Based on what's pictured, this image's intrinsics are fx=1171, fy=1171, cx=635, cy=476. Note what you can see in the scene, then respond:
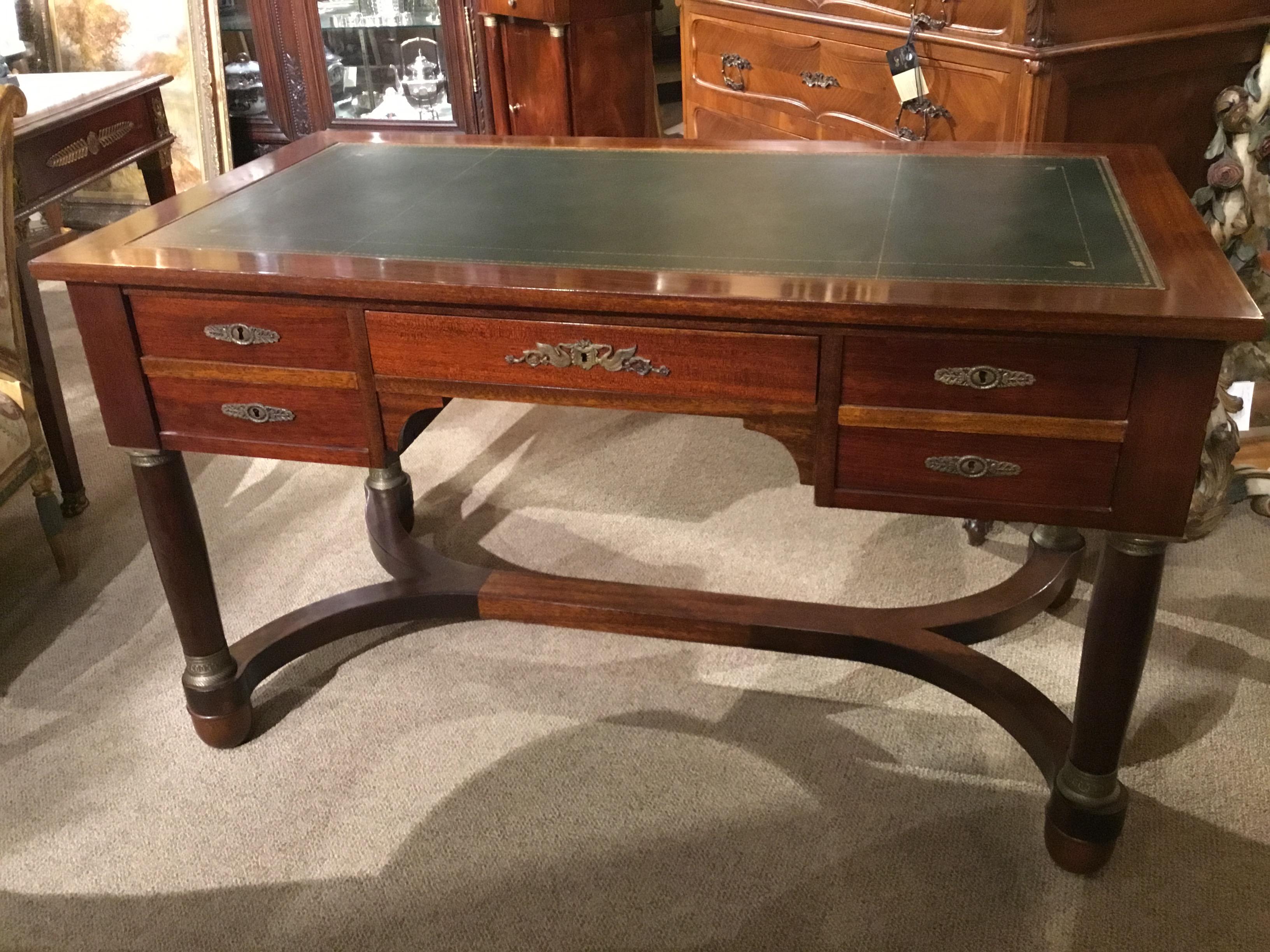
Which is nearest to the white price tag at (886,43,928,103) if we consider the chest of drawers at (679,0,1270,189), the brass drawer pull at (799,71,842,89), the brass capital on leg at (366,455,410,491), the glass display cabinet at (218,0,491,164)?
the chest of drawers at (679,0,1270,189)

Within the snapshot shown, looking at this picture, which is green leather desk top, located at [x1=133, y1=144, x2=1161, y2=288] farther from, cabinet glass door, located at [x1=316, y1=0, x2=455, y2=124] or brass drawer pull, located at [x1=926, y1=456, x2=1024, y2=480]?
cabinet glass door, located at [x1=316, y1=0, x2=455, y2=124]

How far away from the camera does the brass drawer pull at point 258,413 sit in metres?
1.63

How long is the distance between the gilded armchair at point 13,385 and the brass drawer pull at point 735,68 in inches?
63.7

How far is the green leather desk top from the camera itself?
4.69ft

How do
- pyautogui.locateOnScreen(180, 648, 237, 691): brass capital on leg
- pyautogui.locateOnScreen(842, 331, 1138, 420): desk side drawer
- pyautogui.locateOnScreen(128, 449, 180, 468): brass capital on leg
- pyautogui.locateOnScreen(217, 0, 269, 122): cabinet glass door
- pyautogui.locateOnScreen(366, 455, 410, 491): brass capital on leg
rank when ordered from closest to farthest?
pyautogui.locateOnScreen(842, 331, 1138, 420): desk side drawer
pyautogui.locateOnScreen(128, 449, 180, 468): brass capital on leg
pyautogui.locateOnScreen(180, 648, 237, 691): brass capital on leg
pyautogui.locateOnScreen(366, 455, 410, 491): brass capital on leg
pyautogui.locateOnScreen(217, 0, 269, 122): cabinet glass door

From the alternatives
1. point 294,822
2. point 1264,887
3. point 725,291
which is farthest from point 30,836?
point 1264,887

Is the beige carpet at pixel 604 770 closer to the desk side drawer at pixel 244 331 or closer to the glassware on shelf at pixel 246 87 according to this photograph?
the desk side drawer at pixel 244 331

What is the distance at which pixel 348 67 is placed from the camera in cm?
434

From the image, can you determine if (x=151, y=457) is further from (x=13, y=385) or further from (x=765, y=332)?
(x=765, y=332)

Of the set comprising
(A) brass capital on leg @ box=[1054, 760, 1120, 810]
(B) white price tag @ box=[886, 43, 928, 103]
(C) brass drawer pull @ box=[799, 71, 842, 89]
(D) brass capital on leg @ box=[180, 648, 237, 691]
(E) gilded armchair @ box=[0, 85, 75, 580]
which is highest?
(B) white price tag @ box=[886, 43, 928, 103]

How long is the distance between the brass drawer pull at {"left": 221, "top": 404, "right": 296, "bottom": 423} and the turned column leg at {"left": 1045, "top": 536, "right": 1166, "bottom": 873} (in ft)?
3.61

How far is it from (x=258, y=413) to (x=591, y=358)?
1.67 ft

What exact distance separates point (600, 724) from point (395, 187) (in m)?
0.94

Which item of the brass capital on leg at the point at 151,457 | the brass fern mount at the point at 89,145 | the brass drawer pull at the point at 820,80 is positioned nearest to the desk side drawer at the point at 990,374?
the brass capital on leg at the point at 151,457
